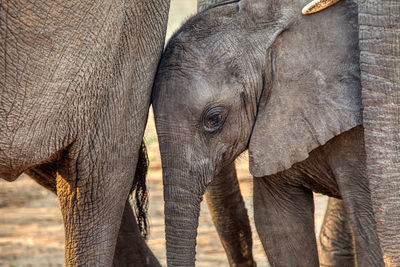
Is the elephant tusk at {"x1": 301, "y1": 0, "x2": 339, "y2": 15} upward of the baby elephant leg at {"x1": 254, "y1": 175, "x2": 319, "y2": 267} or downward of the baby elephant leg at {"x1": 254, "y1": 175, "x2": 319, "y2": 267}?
upward

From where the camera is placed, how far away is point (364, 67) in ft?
11.3

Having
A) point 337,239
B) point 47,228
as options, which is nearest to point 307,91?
point 337,239

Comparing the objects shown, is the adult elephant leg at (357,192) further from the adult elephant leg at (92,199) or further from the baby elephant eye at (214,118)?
the adult elephant leg at (92,199)

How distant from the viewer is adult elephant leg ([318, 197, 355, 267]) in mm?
4805

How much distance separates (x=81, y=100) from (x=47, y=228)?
8.69 feet

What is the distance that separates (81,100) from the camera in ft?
11.5

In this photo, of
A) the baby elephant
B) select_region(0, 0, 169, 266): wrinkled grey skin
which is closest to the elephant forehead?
the baby elephant

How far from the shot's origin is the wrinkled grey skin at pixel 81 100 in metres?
3.37

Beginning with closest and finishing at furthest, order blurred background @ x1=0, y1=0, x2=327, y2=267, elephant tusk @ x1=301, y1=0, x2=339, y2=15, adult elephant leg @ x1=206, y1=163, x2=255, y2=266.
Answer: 1. elephant tusk @ x1=301, y1=0, x2=339, y2=15
2. adult elephant leg @ x1=206, y1=163, x2=255, y2=266
3. blurred background @ x1=0, y1=0, x2=327, y2=267

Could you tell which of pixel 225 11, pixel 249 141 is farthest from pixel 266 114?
pixel 225 11

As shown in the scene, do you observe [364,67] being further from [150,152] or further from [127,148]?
[150,152]

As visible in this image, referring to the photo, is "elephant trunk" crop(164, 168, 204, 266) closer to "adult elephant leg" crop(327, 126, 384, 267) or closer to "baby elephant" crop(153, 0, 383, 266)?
"baby elephant" crop(153, 0, 383, 266)

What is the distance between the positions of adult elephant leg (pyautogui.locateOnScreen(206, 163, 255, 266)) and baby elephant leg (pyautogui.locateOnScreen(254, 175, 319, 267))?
71 cm

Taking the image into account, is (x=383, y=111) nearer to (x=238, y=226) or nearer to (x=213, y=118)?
(x=213, y=118)
